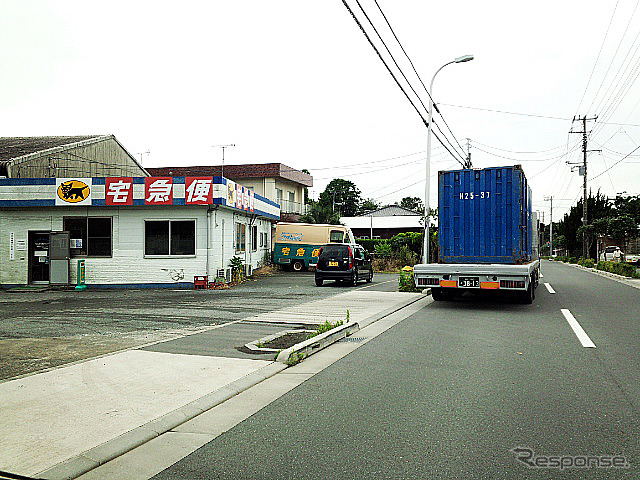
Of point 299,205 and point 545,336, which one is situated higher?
point 299,205

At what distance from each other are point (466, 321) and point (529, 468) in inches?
347

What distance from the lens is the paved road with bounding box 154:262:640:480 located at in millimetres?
4652

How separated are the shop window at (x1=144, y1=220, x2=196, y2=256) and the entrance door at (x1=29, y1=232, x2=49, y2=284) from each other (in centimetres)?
392

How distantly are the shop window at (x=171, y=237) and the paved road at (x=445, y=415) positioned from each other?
14.0 meters

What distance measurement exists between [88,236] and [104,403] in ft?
59.4

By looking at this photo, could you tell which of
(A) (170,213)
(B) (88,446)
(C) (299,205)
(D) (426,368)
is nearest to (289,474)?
(B) (88,446)

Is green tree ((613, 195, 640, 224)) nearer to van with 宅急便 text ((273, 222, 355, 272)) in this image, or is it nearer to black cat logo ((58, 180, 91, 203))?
van with 宅急便 text ((273, 222, 355, 272))

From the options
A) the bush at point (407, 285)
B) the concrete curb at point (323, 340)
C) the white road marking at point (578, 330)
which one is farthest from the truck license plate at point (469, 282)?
the bush at point (407, 285)

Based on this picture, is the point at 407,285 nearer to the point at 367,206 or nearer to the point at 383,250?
the point at 383,250

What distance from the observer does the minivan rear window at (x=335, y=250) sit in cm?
2447

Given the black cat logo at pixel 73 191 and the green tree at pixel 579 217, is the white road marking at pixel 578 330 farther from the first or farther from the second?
the green tree at pixel 579 217

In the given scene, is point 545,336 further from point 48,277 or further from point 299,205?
point 299,205

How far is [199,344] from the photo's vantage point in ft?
32.5

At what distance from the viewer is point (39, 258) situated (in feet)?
76.4
